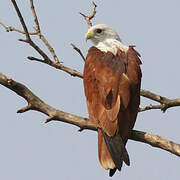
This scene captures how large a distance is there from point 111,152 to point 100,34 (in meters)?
2.74

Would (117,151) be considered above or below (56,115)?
below

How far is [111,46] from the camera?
6773 mm

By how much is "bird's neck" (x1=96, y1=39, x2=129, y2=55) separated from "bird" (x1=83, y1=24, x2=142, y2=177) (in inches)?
3.2

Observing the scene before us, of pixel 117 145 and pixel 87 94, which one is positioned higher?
pixel 87 94

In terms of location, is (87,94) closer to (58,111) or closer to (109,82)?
(109,82)

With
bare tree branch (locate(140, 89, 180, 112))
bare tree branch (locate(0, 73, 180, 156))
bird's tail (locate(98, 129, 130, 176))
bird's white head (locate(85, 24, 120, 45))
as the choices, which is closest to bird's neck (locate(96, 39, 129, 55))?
bird's white head (locate(85, 24, 120, 45))

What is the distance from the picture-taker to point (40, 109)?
498 centimetres

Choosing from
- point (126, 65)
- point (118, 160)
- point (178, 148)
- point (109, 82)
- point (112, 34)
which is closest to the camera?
point (178, 148)

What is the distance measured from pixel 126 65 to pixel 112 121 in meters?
1.01

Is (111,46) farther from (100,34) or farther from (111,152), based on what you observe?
(111,152)

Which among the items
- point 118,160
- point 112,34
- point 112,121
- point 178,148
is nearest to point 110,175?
point 118,160

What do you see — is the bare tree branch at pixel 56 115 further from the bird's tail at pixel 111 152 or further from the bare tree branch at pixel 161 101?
the bare tree branch at pixel 161 101

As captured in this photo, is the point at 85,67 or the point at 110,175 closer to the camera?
the point at 110,175

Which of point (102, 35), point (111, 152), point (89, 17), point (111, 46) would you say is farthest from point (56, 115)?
point (102, 35)
